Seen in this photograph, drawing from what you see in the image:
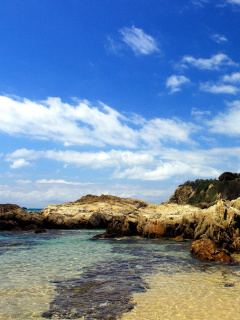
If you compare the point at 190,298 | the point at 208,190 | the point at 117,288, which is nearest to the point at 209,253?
the point at 190,298

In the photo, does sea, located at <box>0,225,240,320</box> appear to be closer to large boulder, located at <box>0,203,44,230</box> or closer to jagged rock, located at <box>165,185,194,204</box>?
large boulder, located at <box>0,203,44,230</box>

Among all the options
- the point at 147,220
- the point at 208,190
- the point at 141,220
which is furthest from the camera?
the point at 208,190

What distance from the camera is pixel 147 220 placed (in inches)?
1028

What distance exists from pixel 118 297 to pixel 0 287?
4185mm

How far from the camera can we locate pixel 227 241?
54.0ft

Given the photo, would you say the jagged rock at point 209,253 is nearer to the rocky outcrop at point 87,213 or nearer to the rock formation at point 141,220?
the rock formation at point 141,220

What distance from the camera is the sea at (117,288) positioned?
6766 mm

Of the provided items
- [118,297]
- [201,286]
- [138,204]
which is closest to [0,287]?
[118,297]

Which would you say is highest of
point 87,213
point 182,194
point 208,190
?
point 208,190

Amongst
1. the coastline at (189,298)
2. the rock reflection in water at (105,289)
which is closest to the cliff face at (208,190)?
the rock reflection in water at (105,289)

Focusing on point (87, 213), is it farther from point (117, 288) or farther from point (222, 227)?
point (117, 288)

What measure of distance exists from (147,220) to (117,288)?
57.8 feet

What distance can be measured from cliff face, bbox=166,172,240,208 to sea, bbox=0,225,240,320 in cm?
6697

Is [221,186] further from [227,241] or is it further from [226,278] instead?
[226,278]
